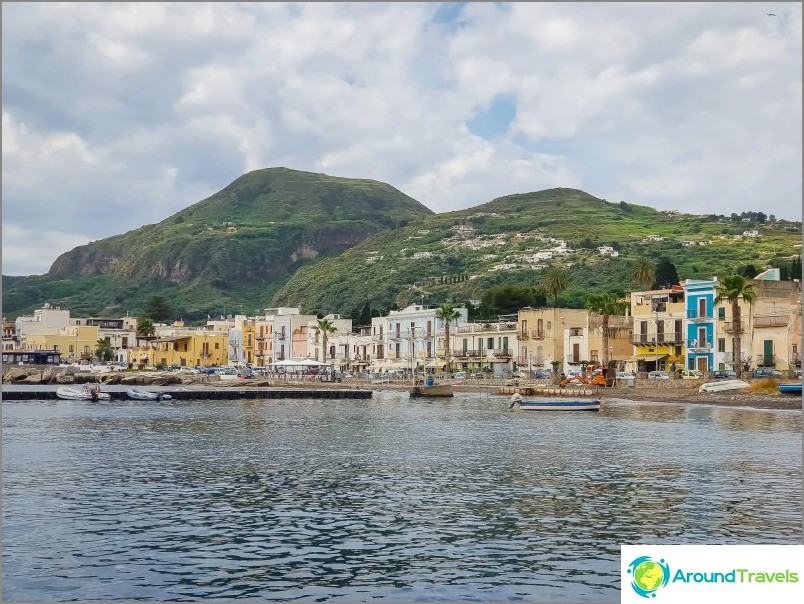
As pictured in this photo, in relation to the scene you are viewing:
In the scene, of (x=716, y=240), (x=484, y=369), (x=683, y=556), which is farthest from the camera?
(x=716, y=240)

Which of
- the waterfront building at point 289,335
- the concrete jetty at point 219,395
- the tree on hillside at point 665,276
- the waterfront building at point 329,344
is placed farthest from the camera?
the waterfront building at point 289,335

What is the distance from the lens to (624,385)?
8856 cm

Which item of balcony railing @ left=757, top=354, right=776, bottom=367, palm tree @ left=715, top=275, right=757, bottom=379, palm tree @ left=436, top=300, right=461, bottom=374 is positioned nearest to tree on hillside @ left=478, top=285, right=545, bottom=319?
palm tree @ left=436, top=300, right=461, bottom=374

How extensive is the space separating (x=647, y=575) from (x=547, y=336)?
93.5 metres

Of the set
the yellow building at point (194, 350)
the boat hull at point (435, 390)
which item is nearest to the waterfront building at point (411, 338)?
the boat hull at point (435, 390)

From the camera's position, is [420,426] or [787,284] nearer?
[420,426]

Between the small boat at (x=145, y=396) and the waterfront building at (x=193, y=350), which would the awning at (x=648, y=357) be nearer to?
the small boat at (x=145, y=396)

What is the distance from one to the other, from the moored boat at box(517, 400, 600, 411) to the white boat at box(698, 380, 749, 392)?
11.2 metres

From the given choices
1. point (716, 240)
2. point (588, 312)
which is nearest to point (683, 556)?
point (588, 312)

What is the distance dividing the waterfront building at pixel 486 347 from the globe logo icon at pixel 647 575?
95954mm

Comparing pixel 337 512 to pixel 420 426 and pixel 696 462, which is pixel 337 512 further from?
pixel 420 426

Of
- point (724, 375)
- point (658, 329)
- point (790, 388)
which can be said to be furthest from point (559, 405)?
point (658, 329)

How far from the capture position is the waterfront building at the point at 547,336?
102919 mm

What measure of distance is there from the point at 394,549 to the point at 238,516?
5720 mm
